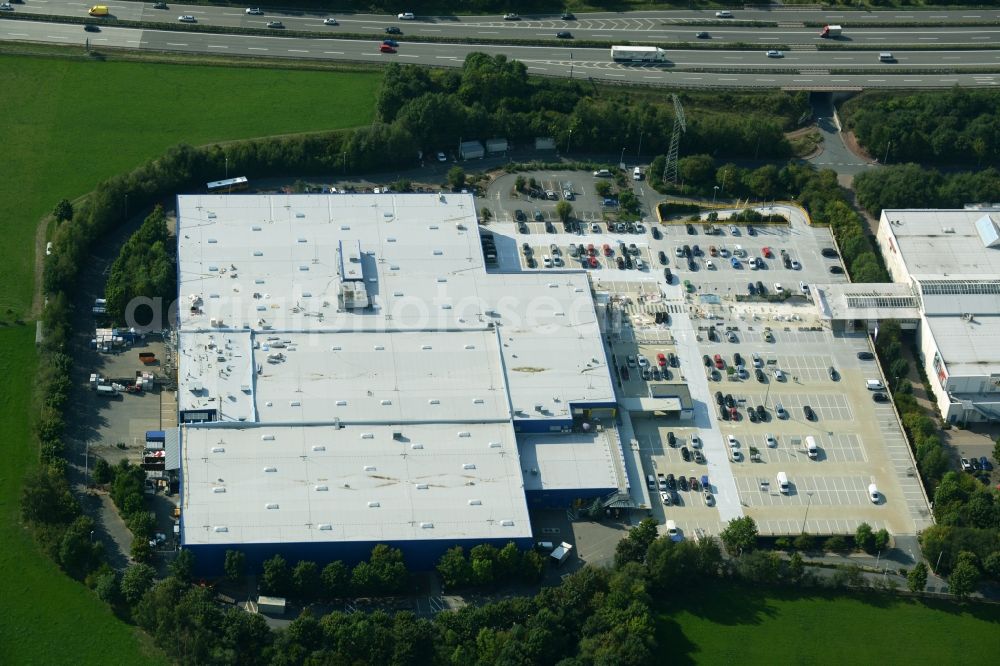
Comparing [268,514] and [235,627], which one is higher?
[268,514]

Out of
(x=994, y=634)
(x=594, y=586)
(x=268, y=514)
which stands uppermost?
(x=268, y=514)

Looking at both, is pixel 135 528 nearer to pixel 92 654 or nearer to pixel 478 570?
pixel 92 654

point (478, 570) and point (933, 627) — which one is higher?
point (478, 570)

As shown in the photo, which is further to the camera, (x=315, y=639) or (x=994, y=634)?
(x=994, y=634)

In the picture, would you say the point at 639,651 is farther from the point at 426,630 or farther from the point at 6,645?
the point at 6,645

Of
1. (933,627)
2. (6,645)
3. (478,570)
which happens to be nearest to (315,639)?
(478,570)

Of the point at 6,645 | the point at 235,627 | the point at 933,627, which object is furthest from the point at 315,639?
the point at 933,627
